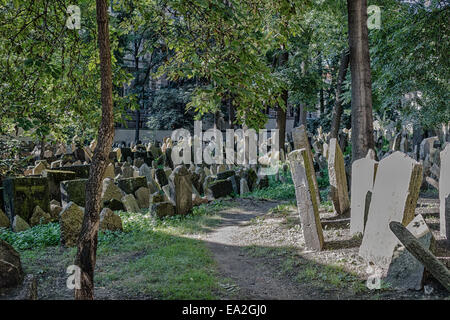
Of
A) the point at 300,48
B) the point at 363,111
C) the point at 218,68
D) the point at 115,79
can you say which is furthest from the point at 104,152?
the point at 300,48

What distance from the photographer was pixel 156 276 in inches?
179

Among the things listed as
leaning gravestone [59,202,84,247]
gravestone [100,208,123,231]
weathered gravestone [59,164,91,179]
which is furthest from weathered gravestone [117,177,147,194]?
leaning gravestone [59,202,84,247]

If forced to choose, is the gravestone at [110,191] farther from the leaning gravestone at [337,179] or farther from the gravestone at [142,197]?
the leaning gravestone at [337,179]

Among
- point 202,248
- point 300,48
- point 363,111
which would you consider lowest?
point 202,248

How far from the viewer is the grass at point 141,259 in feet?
13.7

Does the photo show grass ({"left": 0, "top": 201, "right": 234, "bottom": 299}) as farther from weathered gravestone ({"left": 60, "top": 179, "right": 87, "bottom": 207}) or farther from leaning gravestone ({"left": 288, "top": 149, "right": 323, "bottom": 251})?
leaning gravestone ({"left": 288, "top": 149, "right": 323, "bottom": 251})

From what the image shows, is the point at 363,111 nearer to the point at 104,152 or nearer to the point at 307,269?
the point at 307,269

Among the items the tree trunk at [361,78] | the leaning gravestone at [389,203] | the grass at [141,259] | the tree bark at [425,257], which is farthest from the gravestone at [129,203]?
the tree bark at [425,257]

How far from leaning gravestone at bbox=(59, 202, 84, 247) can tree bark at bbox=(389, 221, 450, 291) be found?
491 centimetres

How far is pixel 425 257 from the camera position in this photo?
3.72m

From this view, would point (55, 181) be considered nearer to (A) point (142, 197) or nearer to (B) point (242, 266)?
(A) point (142, 197)

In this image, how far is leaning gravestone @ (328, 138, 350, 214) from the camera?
22.7ft

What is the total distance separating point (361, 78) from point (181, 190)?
15.1ft

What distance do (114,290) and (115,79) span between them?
2.85 metres
